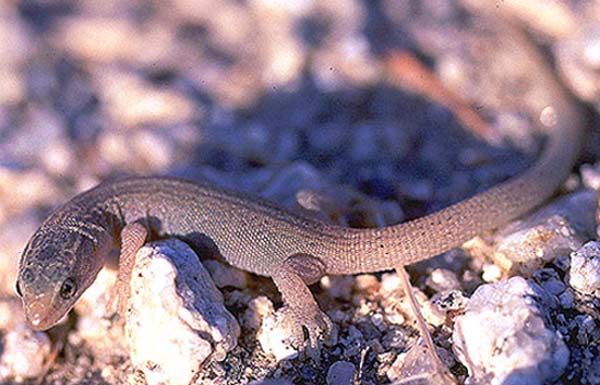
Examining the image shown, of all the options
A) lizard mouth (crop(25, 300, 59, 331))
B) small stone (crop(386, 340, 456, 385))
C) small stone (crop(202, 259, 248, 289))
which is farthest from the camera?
small stone (crop(202, 259, 248, 289))

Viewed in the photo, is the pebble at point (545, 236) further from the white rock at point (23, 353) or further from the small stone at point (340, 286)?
the white rock at point (23, 353)

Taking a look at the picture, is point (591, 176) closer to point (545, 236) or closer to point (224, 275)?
point (545, 236)

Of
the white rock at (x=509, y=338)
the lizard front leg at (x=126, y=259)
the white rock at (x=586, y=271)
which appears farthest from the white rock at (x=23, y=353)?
the white rock at (x=586, y=271)

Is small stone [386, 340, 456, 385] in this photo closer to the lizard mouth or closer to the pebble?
the pebble

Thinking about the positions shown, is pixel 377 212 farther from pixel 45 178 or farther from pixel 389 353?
pixel 45 178

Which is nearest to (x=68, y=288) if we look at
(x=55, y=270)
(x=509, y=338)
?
(x=55, y=270)

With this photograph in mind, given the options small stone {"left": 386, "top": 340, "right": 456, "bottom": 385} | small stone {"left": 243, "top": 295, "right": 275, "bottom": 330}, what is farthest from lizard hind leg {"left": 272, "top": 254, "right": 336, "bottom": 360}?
small stone {"left": 386, "top": 340, "right": 456, "bottom": 385}
